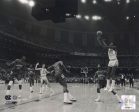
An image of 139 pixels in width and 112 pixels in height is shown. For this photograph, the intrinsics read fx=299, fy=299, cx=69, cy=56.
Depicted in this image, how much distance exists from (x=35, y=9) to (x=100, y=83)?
4.82 meters

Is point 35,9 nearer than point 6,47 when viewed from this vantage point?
Yes

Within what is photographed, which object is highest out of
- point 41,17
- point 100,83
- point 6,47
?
point 6,47

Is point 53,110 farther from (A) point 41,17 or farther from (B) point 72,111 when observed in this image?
(A) point 41,17

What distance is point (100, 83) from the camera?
42.0 ft

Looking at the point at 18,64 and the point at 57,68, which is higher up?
the point at 18,64

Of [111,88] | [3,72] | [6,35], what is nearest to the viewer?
[111,88]

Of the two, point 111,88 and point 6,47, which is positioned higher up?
point 6,47

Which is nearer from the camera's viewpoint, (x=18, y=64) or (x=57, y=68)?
(x=57, y=68)

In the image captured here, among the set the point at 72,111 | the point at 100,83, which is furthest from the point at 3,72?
the point at 72,111

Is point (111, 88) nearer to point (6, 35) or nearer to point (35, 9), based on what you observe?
point (35, 9)

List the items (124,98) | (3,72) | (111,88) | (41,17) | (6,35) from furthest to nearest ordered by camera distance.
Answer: (6,35) < (3,72) < (111,88) < (41,17) < (124,98)

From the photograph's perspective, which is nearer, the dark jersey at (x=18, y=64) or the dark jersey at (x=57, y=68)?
the dark jersey at (x=57, y=68)

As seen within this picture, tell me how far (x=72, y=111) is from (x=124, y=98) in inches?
77.8

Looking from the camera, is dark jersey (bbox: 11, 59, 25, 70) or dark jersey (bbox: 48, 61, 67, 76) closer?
dark jersey (bbox: 48, 61, 67, 76)
